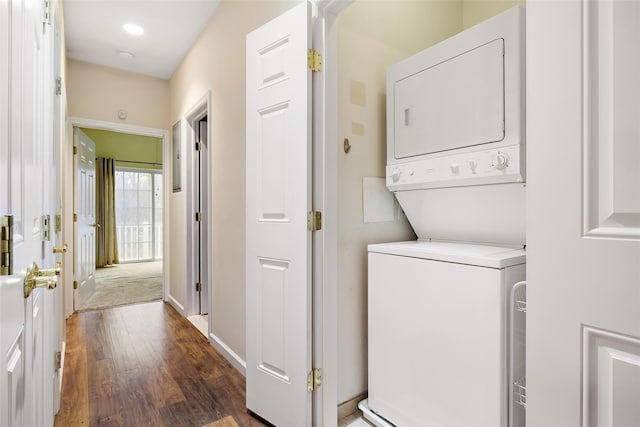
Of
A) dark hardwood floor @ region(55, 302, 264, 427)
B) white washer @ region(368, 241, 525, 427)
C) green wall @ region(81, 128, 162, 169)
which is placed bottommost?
dark hardwood floor @ region(55, 302, 264, 427)

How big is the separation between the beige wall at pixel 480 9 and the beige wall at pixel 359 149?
0.58m

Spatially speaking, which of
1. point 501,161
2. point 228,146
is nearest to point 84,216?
point 228,146

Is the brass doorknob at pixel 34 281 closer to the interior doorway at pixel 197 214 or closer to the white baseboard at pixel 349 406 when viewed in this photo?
the white baseboard at pixel 349 406

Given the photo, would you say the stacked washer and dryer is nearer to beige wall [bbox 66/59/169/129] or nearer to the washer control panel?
the washer control panel

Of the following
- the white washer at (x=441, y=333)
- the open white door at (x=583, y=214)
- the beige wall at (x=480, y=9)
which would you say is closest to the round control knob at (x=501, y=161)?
the white washer at (x=441, y=333)

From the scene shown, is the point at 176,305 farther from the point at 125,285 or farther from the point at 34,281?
the point at 34,281

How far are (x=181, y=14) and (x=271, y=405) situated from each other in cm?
296

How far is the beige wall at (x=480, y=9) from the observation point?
2.00 metres

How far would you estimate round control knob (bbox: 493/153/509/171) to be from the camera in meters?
1.34

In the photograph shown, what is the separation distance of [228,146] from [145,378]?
1.67 meters

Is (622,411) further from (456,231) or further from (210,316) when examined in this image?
(210,316)

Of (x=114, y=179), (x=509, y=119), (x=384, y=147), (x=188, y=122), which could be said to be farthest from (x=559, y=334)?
(x=114, y=179)

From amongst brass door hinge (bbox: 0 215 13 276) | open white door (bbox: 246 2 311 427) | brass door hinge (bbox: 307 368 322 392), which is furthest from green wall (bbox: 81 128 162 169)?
brass door hinge (bbox: 0 215 13 276)

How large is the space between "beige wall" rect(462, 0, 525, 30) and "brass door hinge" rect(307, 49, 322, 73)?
127cm
